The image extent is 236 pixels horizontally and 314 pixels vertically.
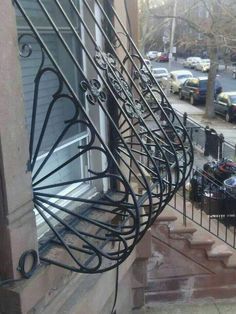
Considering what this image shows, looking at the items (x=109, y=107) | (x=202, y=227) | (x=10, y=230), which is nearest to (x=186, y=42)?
(x=202, y=227)

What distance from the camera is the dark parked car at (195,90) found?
29.6m

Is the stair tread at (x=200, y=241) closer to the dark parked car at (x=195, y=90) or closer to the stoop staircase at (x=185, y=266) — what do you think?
the stoop staircase at (x=185, y=266)

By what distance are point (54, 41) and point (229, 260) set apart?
4071mm

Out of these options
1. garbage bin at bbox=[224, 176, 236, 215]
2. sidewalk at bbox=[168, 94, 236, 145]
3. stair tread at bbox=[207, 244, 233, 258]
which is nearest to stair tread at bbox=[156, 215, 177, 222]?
stair tread at bbox=[207, 244, 233, 258]

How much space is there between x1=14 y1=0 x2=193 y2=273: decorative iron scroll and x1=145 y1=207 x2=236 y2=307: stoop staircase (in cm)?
225

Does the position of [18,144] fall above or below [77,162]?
above

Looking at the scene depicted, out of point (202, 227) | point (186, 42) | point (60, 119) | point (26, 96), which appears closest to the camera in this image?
point (26, 96)

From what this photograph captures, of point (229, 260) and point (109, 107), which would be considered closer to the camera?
point (109, 107)

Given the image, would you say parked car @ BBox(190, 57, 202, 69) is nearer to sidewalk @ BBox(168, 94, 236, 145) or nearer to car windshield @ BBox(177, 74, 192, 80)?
car windshield @ BBox(177, 74, 192, 80)

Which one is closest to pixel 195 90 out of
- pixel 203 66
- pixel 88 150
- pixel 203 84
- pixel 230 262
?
pixel 203 84

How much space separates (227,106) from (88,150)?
73.8ft

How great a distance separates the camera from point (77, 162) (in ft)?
11.9

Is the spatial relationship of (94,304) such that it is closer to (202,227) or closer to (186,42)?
(202,227)

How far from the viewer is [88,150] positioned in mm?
2596
